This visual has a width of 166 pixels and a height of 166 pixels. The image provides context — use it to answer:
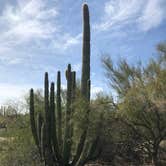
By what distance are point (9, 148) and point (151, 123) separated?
6956 mm

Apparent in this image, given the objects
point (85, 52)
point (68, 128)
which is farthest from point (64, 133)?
point (85, 52)

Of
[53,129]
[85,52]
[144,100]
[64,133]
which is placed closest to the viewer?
[144,100]

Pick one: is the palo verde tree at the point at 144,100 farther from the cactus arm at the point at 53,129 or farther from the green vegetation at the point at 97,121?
the cactus arm at the point at 53,129

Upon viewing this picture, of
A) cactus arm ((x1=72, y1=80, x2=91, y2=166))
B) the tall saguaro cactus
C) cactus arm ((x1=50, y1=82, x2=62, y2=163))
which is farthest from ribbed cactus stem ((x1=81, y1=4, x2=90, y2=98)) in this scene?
cactus arm ((x1=50, y1=82, x2=62, y2=163))

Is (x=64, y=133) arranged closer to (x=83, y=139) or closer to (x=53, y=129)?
(x=53, y=129)

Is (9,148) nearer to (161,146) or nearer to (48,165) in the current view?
(48,165)

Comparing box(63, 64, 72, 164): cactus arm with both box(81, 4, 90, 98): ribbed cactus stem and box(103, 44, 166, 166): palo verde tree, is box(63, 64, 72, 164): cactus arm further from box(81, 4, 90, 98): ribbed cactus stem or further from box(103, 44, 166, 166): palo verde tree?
box(103, 44, 166, 166): palo verde tree

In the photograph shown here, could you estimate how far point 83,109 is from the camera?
44.3 ft

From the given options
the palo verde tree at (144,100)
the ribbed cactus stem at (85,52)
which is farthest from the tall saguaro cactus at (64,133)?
the palo verde tree at (144,100)

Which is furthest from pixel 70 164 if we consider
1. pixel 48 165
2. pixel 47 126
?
pixel 47 126

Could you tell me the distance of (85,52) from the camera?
14.9 meters

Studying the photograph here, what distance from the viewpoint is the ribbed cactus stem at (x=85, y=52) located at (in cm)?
1452

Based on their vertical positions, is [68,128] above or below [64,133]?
above

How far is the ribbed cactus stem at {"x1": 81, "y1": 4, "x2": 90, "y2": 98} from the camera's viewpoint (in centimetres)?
1452
